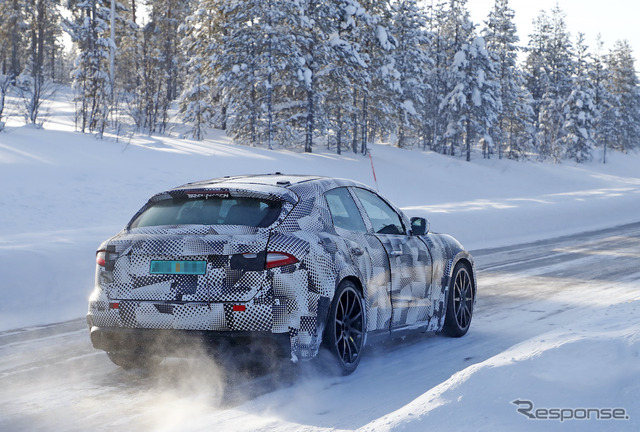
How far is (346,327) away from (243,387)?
89 cm

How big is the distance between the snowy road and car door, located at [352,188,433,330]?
39 centimetres

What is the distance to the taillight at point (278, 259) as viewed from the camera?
5469 mm

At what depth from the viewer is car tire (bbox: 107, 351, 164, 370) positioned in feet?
20.4

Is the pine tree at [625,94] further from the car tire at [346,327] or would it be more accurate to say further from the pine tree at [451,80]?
the car tire at [346,327]

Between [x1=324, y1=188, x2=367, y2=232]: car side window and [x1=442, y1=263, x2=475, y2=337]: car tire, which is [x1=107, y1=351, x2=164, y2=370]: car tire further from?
[x1=442, y1=263, x2=475, y2=337]: car tire

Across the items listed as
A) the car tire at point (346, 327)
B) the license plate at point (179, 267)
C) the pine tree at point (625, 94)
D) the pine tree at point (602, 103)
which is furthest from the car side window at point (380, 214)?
the pine tree at point (625, 94)

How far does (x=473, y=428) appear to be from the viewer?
13.1ft

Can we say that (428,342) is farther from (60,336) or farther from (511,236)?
(511,236)

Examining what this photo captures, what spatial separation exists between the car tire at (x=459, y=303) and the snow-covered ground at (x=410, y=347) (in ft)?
0.57

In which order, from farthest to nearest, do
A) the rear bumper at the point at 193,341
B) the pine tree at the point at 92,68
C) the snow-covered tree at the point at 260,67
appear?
the snow-covered tree at the point at 260,67, the pine tree at the point at 92,68, the rear bumper at the point at 193,341

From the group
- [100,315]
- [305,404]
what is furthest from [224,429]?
[100,315]

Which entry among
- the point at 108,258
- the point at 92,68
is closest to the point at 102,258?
the point at 108,258

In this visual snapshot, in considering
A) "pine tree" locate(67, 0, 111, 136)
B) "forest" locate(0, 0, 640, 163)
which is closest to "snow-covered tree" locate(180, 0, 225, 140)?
"forest" locate(0, 0, 640, 163)

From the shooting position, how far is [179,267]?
217 inches
